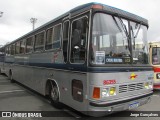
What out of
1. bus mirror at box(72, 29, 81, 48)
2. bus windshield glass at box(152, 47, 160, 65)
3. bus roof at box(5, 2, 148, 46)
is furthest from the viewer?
bus windshield glass at box(152, 47, 160, 65)

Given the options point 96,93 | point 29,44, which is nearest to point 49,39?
point 29,44

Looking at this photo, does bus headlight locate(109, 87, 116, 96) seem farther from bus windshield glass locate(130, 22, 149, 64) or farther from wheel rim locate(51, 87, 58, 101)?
wheel rim locate(51, 87, 58, 101)

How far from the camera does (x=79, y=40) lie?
5.27 meters

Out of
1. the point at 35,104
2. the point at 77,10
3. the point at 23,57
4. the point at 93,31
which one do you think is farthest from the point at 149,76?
the point at 23,57

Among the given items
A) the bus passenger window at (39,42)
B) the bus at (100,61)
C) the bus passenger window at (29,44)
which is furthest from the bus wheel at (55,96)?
the bus passenger window at (29,44)

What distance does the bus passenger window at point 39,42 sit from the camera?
8.18 meters

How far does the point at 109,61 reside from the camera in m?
5.01

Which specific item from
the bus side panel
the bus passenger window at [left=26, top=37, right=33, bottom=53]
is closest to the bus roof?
the bus side panel

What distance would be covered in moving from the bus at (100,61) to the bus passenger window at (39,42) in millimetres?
1321

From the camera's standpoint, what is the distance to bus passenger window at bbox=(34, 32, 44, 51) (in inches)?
322

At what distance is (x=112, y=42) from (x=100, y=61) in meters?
0.74

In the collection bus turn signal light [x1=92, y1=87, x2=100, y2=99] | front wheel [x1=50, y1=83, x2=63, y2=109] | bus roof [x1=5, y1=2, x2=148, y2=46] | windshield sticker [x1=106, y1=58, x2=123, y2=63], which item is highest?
bus roof [x1=5, y1=2, x2=148, y2=46]

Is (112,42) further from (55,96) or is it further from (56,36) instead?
(55,96)

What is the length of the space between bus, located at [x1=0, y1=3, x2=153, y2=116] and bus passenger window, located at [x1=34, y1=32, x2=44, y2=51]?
4.33 feet
